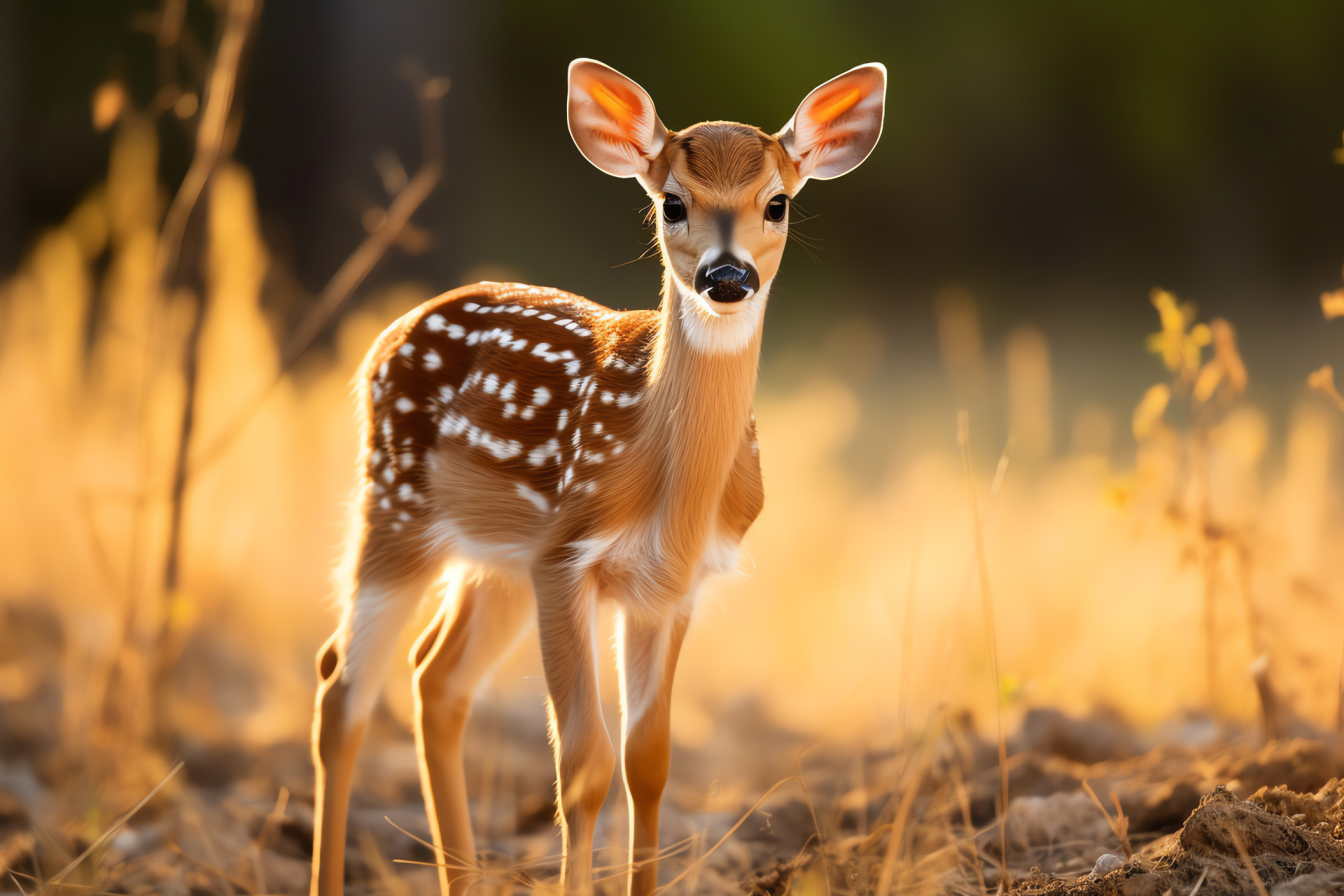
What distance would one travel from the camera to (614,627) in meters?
2.28

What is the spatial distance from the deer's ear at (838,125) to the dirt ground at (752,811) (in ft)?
3.48

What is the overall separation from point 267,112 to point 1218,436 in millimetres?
5885

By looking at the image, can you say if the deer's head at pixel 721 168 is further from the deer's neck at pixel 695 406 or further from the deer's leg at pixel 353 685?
the deer's leg at pixel 353 685

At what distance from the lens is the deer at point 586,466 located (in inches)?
77.2

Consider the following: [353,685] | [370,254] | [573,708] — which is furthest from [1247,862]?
[370,254]

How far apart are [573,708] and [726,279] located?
32.4 inches

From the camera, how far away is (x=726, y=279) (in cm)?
175

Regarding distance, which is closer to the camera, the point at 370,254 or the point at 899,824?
the point at 899,824

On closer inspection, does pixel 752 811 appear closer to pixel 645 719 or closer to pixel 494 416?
pixel 645 719

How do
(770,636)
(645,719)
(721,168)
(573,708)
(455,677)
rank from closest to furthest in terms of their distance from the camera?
(721,168), (573,708), (645,719), (455,677), (770,636)

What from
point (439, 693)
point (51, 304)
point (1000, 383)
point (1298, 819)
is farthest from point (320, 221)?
point (1298, 819)

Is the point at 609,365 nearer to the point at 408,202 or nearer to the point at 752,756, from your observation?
the point at 408,202

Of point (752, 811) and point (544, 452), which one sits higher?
point (544, 452)

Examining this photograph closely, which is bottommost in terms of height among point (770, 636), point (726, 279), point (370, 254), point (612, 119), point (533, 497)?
point (770, 636)
